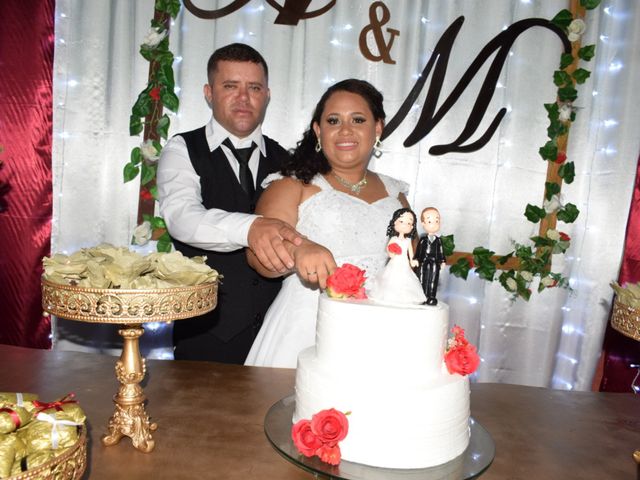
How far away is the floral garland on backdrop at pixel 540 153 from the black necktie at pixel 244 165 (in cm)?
84

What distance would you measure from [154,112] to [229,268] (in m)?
1.32

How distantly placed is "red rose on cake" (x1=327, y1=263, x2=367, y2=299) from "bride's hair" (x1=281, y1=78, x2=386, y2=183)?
41.3 inches

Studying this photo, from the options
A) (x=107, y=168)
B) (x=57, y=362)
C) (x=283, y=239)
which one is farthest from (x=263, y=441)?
(x=107, y=168)

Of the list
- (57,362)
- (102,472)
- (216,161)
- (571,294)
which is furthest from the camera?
(571,294)

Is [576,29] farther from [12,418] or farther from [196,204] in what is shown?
[12,418]

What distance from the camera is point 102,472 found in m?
1.13

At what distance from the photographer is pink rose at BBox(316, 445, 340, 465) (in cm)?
117

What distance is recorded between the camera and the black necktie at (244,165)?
2.67 m

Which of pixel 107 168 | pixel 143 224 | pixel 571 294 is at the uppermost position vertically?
pixel 107 168

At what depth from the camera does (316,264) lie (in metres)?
1.63

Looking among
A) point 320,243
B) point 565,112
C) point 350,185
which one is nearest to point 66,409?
point 320,243

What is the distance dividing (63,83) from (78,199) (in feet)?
2.26

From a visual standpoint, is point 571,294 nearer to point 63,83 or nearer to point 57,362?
point 57,362

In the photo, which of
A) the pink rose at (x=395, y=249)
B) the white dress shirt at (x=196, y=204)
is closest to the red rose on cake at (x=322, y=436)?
the pink rose at (x=395, y=249)
